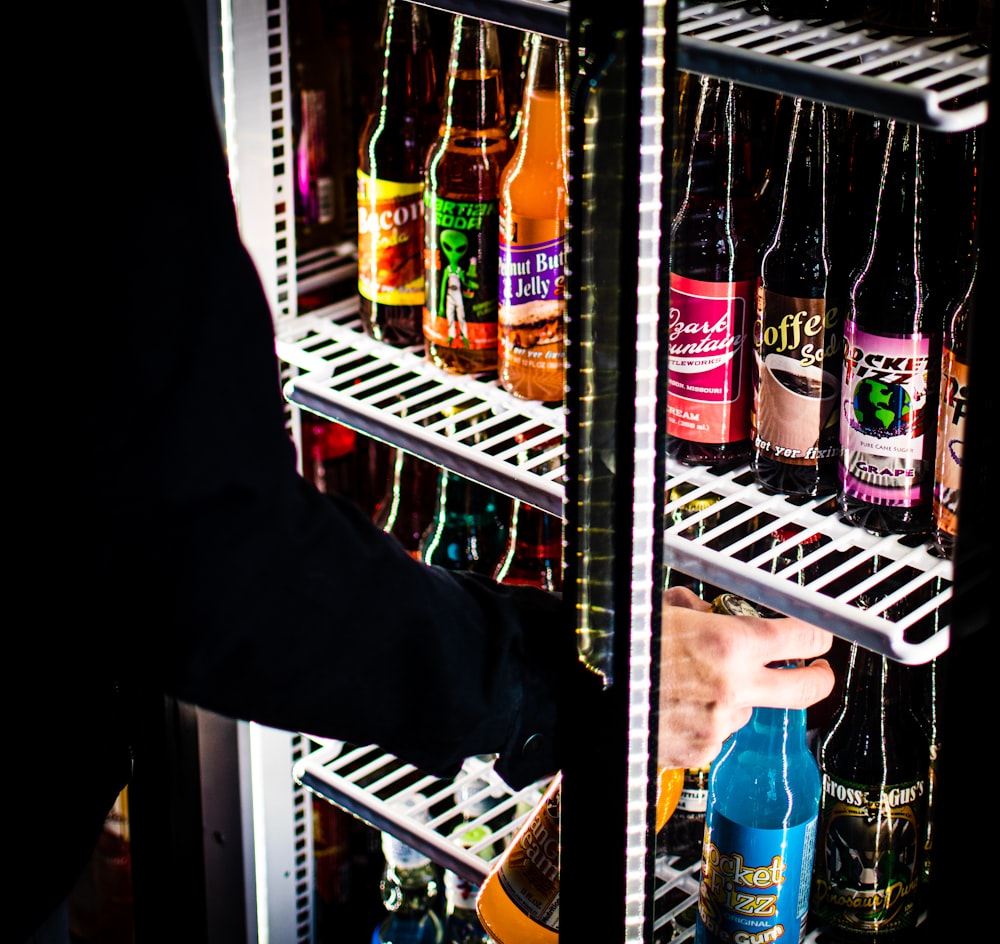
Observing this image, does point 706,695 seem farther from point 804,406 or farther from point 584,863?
point 804,406

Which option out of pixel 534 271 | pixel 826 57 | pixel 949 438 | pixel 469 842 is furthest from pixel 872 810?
pixel 826 57

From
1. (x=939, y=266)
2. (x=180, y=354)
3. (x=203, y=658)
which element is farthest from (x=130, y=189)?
(x=939, y=266)

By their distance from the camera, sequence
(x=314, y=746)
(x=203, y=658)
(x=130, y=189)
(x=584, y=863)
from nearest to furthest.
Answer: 1. (x=130, y=189)
2. (x=203, y=658)
3. (x=584, y=863)
4. (x=314, y=746)

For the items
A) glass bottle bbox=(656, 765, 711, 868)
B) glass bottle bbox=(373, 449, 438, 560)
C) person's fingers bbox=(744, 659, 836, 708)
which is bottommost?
glass bottle bbox=(656, 765, 711, 868)

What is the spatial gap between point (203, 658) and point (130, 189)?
1.12 ft

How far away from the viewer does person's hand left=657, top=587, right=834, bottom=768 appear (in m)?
1.20

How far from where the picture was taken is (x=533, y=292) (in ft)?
5.10

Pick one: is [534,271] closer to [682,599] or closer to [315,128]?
[682,599]

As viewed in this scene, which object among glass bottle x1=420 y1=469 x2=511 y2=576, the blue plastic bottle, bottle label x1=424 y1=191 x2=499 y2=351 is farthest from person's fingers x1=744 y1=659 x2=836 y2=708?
glass bottle x1=420 y1=469 x2=511 y2=576

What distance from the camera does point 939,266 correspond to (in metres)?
1.41

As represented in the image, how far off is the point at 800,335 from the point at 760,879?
21.7 inches

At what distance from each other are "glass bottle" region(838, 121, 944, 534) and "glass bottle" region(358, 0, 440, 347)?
591mm

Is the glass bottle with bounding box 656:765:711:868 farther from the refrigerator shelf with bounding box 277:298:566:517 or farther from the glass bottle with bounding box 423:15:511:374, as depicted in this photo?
the glass bottle with bounding box 423:15:511:374

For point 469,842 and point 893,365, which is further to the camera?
point 469,842
